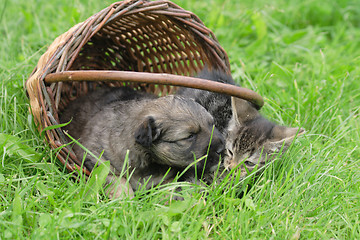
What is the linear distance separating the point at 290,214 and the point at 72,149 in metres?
1.85

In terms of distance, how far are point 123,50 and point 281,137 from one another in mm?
2157

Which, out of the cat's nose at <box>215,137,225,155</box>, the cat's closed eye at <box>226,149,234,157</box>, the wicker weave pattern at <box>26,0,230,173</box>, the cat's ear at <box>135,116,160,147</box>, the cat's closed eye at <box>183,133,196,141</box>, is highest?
the wicker weave pattern at <box>26,0,230,173</box>

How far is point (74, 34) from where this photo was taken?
3188mm

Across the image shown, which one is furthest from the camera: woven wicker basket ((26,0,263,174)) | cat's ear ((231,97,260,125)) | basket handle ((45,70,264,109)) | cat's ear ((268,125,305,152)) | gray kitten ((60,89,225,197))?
cat's ear ((231,97,260,125))

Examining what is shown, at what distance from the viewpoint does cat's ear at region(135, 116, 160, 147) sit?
9.75 feet

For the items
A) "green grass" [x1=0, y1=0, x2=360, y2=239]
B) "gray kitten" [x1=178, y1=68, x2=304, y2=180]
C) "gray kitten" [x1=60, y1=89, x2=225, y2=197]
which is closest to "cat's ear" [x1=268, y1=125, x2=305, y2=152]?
"gray kitten" [x1=178, y1=68, x2=304, y2=180]

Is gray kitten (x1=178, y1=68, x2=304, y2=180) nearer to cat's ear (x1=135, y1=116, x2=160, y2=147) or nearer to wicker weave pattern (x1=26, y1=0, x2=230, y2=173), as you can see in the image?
wicker weave pattern (x1=26, y1=0, x2=230, y2=173)

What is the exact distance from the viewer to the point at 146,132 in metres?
2.96

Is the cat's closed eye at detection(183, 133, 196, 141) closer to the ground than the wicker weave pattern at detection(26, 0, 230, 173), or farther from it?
closer to the ground

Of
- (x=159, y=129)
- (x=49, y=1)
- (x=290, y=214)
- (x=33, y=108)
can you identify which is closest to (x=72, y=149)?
(x=33, y=108)

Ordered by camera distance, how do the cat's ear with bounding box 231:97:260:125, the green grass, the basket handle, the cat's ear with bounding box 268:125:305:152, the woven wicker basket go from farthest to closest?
the cat's ear with bounding box 231:97:260:125 → the cat's ear with bounding box 268:125:305:152 → the woven wicker basket → the basket handle → the green grass

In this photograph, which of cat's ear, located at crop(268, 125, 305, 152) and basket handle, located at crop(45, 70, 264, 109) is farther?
cat's ear, located at crop(268, 125, 305, 152)

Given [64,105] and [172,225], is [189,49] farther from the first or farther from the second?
[172,225]

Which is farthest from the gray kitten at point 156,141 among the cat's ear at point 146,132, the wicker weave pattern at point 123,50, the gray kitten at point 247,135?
the wicker weave pattern at point 123,50
